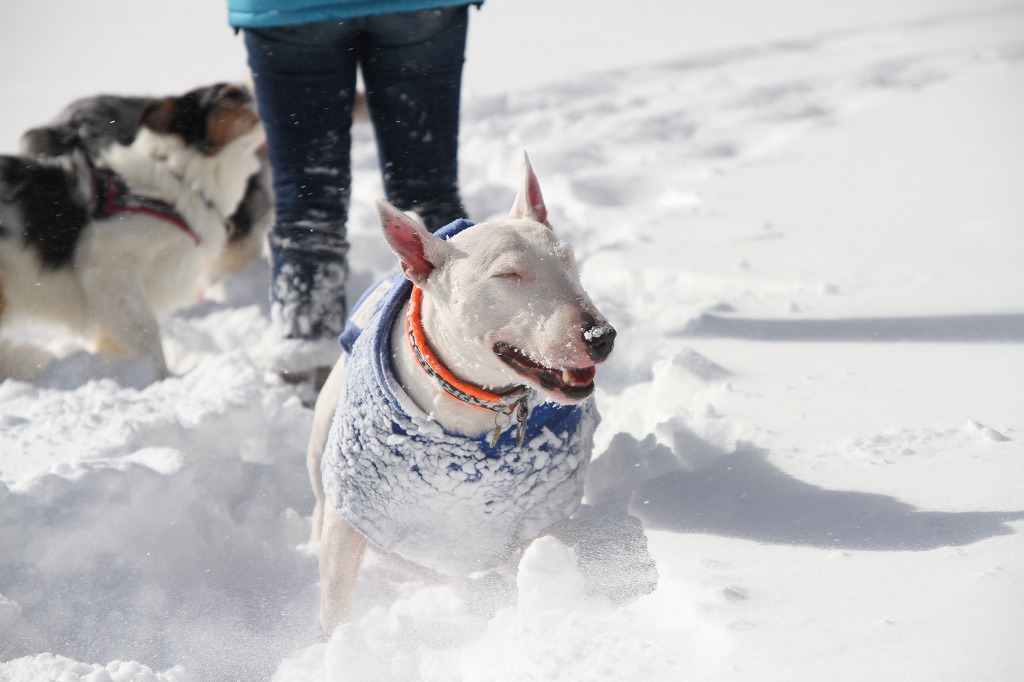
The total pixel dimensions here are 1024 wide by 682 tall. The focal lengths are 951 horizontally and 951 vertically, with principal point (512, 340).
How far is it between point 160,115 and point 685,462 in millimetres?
2337

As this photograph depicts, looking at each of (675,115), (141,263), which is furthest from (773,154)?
(141,263)

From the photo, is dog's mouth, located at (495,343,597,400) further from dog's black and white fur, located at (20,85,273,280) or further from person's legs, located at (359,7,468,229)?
dog's black and white fur, located at (20,85,273,280)

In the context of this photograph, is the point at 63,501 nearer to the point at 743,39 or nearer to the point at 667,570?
the point at 667,570

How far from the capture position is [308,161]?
2676 mm

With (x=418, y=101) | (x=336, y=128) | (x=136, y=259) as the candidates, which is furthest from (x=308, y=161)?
(x=136, y=259)

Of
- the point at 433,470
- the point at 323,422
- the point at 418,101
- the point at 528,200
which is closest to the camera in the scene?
the point at 433,470

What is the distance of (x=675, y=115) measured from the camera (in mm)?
6152

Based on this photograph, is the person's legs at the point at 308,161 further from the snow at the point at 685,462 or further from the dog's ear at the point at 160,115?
the dog's ear at the point at 160,115

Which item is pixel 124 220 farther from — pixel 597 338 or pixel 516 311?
pixel 597 338

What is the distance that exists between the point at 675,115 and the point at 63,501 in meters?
4.86

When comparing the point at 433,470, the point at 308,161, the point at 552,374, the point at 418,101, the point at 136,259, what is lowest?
the point at 136,259

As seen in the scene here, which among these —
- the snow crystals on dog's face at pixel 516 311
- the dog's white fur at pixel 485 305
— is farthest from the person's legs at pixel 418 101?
the snow crystals on dog's face at pixel 516 311

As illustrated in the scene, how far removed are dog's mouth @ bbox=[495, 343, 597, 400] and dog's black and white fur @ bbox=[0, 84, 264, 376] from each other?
217 cm

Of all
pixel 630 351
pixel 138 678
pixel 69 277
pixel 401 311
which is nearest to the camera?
pixel 138 678
